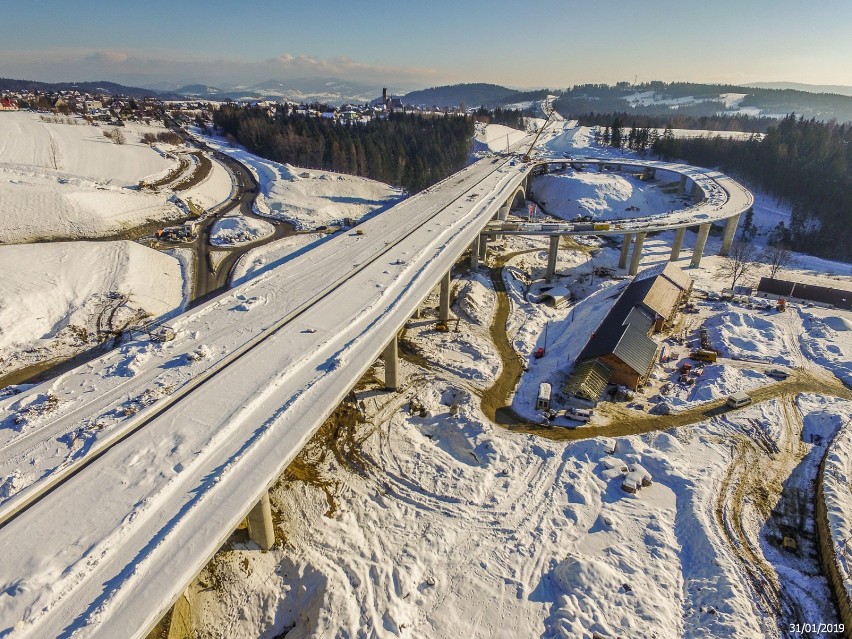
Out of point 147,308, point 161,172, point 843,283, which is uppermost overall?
point 161,172

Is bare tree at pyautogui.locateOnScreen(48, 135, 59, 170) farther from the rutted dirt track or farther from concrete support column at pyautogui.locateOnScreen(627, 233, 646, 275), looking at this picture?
the rutted dirt track

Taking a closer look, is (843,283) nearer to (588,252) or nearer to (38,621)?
(588,252)

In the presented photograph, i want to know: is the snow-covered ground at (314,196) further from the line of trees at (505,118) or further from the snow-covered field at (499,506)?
the line of trees at (505,118)

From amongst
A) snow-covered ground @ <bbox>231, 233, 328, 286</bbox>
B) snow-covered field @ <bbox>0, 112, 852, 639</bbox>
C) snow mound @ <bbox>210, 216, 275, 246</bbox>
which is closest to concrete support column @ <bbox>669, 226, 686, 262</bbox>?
snow-covered field @ <bbox>0, 112, 852, 639</bbox>

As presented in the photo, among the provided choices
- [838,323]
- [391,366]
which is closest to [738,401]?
[838,323]

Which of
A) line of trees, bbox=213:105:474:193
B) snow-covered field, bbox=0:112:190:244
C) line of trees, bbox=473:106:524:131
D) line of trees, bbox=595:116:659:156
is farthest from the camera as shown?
line of trees, bbox=473:106:524:131

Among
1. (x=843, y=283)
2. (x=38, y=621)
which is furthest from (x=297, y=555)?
(x=843, y=283)

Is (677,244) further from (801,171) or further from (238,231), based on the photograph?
(238,231)
